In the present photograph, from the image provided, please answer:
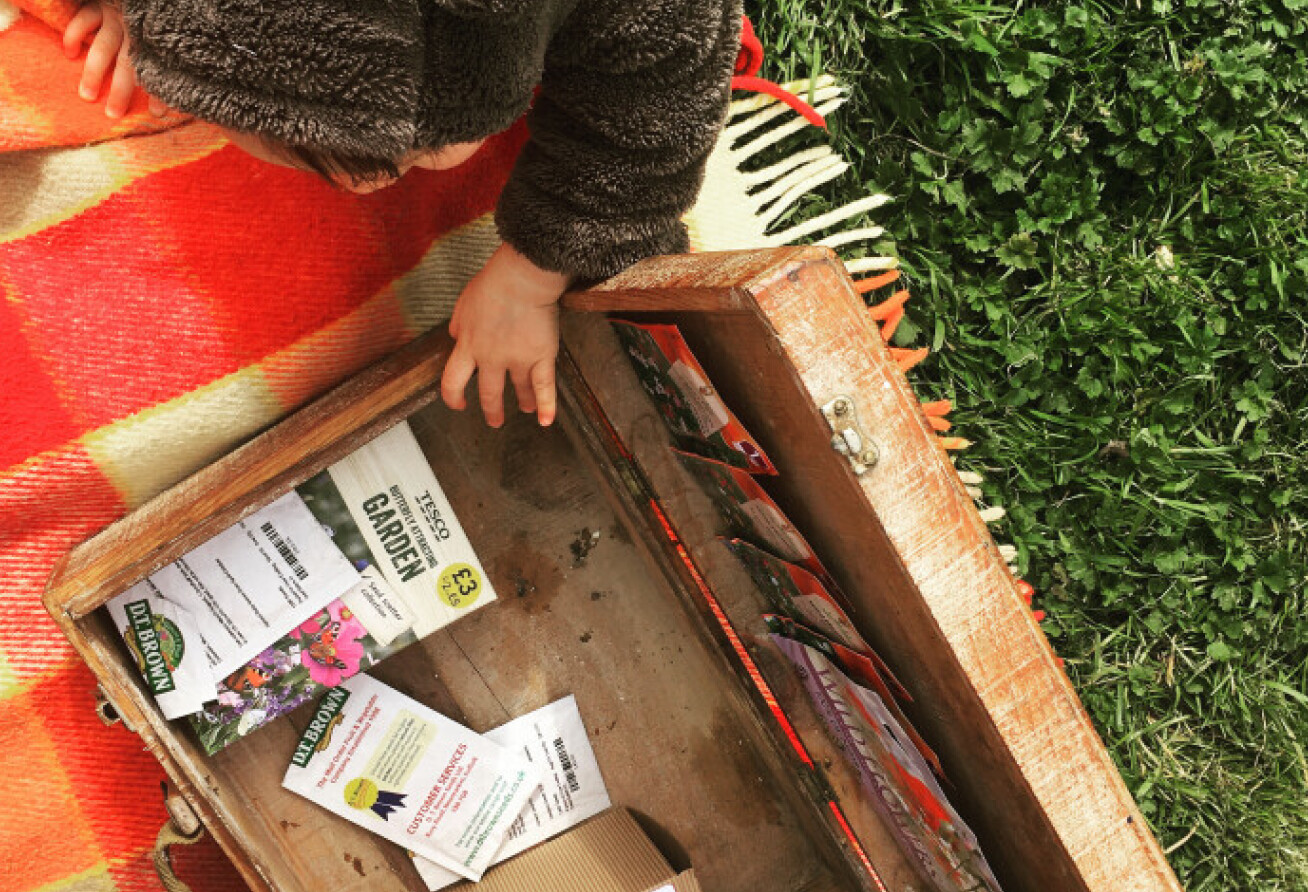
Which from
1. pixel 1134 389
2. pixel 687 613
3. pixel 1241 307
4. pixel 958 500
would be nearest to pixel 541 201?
pixel 958 500

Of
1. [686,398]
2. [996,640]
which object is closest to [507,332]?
[686,398]

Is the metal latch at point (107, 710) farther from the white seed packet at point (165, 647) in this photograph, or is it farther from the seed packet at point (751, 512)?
the seed packet at point (751, 512)

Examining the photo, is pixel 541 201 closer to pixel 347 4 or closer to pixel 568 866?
pixel 347 4

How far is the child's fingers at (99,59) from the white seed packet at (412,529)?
16.9 inches

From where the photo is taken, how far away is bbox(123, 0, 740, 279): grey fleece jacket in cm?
67

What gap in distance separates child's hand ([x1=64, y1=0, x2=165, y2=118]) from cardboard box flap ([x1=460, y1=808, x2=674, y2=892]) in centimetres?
91

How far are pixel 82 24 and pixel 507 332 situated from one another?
0.48 meters

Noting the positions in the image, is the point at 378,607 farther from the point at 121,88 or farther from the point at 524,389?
the point at 121,88

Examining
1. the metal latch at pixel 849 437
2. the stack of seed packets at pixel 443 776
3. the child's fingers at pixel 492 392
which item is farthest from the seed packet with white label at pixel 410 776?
the metal latch at pixel 849 437

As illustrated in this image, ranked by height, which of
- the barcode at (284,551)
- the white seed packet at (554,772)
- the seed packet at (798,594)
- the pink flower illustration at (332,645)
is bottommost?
the white seed packet at (554,772)

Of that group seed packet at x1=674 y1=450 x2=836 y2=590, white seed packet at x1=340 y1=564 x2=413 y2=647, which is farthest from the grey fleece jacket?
white seed packet at x1=340 y1=564 x2=413 y2=647

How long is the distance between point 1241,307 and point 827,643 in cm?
92

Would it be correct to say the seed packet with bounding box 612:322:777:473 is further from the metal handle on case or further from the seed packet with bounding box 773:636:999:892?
the metal handle on case

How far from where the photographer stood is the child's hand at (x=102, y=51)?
0.98 metres
